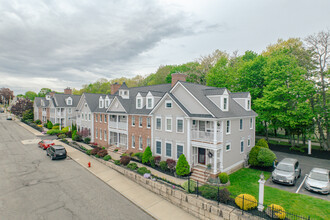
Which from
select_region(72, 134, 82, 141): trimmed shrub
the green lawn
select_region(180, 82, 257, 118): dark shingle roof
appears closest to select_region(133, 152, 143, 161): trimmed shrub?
select_region(180, 82, 257, 118): dark shingle roof

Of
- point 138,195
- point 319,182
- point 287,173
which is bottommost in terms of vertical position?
point 138,195

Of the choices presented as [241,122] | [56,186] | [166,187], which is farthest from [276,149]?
[56,186]

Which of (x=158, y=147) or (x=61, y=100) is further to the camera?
(x=61, y=100)

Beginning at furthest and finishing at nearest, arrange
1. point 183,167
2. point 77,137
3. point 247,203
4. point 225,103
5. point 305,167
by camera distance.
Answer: point 77,137
point 305,167
point 225,103
point 183,167
point 247,203

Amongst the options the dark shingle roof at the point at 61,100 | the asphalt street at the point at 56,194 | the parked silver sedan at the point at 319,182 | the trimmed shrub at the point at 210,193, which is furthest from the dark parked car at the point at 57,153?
the dark shingle roof at the point at 61,100

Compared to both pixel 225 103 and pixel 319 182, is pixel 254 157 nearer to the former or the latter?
pixel 319 182

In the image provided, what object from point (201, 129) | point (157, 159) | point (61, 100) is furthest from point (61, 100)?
point (201, 129)

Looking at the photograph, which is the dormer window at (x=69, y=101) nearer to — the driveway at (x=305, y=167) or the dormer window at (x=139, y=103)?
the dormer window at (x=139, y=103)

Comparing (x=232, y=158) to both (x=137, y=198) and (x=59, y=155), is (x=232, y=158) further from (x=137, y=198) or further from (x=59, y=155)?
(x=59, y=155)
